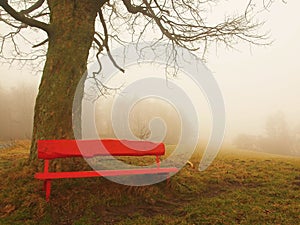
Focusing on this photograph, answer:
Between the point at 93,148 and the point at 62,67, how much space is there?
1.97 metres

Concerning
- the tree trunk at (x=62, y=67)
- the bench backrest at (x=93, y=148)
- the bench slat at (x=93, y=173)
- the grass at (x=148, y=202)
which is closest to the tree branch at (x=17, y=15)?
the tree trunk at (x=62, y=67)

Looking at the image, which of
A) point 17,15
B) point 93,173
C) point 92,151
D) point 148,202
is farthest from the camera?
point 17,15

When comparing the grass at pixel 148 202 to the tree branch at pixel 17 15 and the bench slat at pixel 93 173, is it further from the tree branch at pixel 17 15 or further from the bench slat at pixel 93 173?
the tree branch at pixel 17 15

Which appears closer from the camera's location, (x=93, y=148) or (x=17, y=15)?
(x=93, y=148)

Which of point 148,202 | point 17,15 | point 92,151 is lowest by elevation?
point 148,202

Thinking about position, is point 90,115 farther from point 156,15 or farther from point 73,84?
point 73,84

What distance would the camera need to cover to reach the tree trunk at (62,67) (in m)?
5.93

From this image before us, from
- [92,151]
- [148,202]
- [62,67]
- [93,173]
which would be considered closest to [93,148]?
[92,151]

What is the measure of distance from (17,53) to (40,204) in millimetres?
7500

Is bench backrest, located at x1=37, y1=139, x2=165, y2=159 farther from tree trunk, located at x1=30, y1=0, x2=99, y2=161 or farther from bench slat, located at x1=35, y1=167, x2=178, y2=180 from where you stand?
tree trunk, located at x1=30, y1=0, x2=99, y2=161

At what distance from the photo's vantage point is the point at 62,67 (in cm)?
616

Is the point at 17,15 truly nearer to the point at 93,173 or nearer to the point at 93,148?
the point at 93,148

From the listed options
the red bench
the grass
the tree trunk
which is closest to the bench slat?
the red bench

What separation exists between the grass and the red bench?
34 cm
